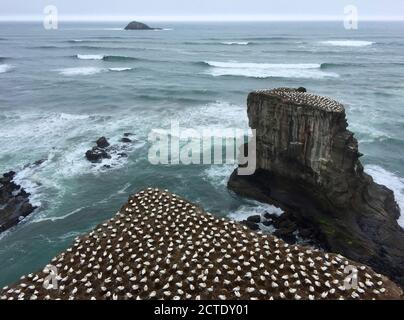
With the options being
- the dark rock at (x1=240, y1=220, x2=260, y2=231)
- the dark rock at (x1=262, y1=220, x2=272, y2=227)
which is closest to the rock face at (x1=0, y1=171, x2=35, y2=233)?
the dark rock at (x1=240, y1=220, x2=260, y2=231)

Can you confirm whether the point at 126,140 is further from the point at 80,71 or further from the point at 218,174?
the point at 80,71

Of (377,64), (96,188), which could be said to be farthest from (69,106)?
(377,64)

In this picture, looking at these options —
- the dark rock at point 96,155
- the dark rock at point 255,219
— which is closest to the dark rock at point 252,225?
the dark rock at point 255,219

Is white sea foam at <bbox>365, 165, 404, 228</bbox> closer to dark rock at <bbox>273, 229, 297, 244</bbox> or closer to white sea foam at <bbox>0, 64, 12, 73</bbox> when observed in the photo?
dark rock at <bbox>273, 229, 297, 244</bbox>

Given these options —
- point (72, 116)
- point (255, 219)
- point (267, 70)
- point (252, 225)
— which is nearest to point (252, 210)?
point (255, 219)
